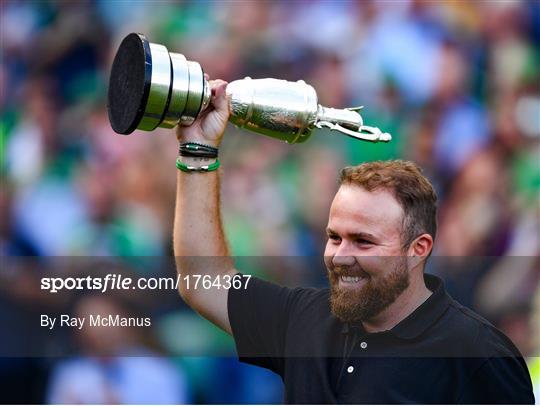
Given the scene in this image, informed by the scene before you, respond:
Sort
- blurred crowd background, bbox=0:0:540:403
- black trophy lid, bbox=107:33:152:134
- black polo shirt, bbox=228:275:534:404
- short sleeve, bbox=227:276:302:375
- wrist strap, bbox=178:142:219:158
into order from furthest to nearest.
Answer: blurred crowd background, bbox=0:0:540:403
short sleeve, bbox=227:276:302:375
wrist strap, bbox=178:142:219:158
black trophy lid, bbox=107:33:152:134
black polo shirt, bbox=228:275:534:404

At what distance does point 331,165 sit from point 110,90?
83.1 inches

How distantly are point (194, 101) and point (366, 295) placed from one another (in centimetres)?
67

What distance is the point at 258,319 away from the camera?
260cm

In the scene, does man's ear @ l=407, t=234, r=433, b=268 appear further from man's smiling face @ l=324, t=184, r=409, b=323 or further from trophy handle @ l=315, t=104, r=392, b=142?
trophy handle @ l=315, t=104, r=392, b=142

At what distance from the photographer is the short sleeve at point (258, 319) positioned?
2.57m

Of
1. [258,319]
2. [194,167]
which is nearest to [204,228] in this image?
[194,167]

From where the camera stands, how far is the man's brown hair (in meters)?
2.42

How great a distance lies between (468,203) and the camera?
4410 mm

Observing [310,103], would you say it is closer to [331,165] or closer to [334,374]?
[334,374]

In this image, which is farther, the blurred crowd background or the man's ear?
the blurred crowd background

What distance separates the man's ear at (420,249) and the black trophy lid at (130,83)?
0.79 meters

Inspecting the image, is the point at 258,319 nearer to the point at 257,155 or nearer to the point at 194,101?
the point at 194,101

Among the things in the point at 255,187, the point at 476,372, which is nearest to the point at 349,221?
the point at 476,372

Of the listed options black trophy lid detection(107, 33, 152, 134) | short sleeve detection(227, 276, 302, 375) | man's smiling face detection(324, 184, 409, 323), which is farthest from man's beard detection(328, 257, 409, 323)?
black trophy lid detection(107, 33, 152, 134)
